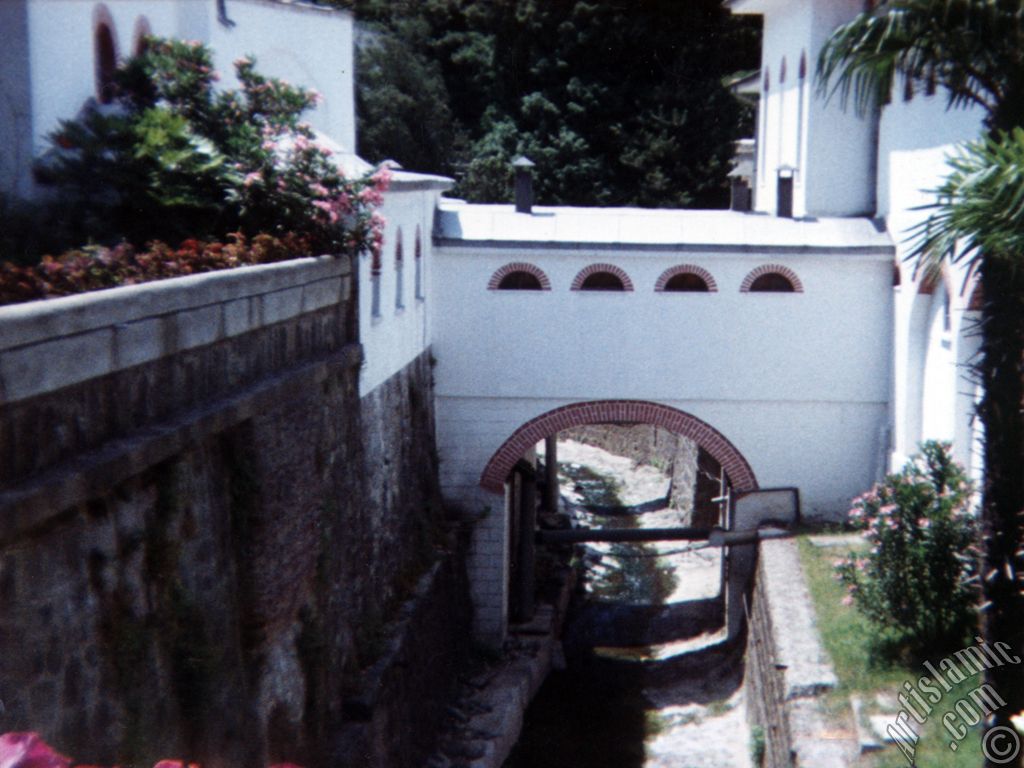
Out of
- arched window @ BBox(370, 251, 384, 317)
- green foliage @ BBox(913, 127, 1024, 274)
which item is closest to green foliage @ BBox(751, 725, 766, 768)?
arched window @ BBox(370, 251, 384, 317)

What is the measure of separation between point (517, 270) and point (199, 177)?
738cm

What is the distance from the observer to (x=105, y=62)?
428 inches

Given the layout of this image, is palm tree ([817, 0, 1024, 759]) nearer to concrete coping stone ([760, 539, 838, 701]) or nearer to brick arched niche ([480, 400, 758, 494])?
concrete coping stone ([760, 539, 838, 701])

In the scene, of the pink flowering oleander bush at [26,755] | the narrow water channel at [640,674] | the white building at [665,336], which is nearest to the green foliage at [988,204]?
the pink flowering oleander bush at [26,755]

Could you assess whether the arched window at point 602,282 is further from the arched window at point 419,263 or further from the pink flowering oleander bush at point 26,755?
the pink flowering oleander bush at point 26,755

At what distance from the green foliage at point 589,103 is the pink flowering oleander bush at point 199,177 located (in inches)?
703

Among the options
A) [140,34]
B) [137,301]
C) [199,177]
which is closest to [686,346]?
[140,34]

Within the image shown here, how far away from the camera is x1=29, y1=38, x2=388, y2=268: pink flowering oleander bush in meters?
9.06

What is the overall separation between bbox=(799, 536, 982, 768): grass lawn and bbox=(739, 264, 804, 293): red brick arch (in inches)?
152

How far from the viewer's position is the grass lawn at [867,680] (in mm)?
8422

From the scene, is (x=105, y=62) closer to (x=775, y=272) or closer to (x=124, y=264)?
(x=124, y=264)

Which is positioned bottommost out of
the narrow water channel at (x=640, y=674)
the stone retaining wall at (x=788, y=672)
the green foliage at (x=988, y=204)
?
the narrow water channel at (x=640, y=674)

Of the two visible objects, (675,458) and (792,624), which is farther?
(675,458)

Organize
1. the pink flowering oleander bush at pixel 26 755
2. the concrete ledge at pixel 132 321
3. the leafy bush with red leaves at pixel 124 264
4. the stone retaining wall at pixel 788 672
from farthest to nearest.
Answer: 1. the stone retaining wall at pixel 788 672
2. the leafy bush with red leaves at pixel 124 264
3. the concrete ledge at pixel 132 321
4. the pink flowering oleander bush at pixel 26 755
